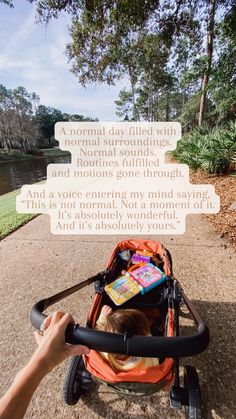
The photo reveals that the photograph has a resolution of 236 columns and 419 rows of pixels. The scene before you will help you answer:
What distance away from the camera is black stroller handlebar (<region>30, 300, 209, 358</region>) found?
0.90m

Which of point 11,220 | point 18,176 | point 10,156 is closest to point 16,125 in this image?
point 10,156

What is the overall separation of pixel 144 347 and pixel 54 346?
1.19 ft

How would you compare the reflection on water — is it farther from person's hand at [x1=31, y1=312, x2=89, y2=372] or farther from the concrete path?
person's hand at [x1=31, y1=312, x2=89, y2=372]

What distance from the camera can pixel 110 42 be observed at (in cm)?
744

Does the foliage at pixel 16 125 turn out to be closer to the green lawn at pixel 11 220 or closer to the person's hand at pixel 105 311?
the green lawn at pixel 11 220

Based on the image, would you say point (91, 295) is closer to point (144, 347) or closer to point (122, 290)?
point (122, 290)

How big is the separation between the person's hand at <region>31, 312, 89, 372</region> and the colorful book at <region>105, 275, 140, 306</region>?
0.83 meters

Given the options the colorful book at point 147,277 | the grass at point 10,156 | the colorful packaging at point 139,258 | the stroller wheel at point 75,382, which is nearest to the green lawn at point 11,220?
the colorful packaging at point 139,258

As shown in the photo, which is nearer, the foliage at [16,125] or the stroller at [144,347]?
the stroller at [144,347]

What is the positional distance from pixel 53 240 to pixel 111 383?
3.31 m

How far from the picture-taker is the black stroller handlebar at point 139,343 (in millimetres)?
899

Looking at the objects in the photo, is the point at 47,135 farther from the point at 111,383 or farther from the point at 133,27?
the point at 111,383

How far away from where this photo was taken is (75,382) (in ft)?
4.92

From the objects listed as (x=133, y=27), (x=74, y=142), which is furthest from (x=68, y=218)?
(x=74, y=142)
